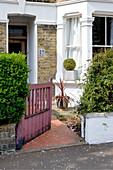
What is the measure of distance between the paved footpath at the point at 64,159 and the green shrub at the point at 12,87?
2.33 feet

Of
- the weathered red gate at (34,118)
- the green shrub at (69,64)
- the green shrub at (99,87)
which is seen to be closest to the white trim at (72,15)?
the green shrub at (69,64)

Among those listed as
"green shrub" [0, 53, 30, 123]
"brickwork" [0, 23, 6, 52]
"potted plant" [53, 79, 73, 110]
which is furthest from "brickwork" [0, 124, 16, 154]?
"brickwork" [0, 23, 6, 52]

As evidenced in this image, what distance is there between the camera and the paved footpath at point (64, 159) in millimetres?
3980

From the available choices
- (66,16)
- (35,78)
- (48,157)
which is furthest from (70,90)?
(48,157)

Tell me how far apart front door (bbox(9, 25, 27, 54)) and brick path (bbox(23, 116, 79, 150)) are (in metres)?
4.77

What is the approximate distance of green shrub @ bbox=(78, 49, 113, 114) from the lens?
16.9ft

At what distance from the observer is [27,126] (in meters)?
4.99

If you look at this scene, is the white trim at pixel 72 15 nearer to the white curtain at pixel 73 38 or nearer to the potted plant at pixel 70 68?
the white curtain at pixel 73 38

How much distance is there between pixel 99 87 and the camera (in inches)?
203

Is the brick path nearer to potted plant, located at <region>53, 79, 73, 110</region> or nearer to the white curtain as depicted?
potted plant, located at <region>53, 79, 73, 110</region>

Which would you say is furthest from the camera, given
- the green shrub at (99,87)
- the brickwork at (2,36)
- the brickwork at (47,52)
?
the brickwork at (47,52)

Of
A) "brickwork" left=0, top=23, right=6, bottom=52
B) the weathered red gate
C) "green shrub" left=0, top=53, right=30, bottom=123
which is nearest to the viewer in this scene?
"green shrub" left=0, top=53, right=30, bottom=123

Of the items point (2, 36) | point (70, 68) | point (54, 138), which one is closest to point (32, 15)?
point (2, 36)

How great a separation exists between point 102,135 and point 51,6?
18.1 feet
